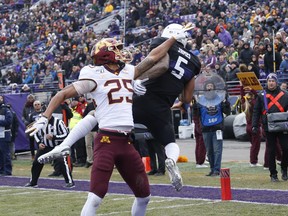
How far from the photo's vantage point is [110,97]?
7.31 m

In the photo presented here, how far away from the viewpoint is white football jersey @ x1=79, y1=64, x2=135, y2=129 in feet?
24.0

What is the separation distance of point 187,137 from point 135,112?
15.4 m

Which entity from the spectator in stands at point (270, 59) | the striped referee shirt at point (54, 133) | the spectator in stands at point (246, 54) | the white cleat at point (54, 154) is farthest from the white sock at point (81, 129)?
the spectator in stands at point (246, 54)

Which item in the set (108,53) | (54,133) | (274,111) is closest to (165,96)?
(108,53)

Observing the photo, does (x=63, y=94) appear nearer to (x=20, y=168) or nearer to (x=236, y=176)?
(x=236, y=176)

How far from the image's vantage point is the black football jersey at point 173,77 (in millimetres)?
8328

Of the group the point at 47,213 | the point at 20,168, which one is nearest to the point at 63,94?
the point at 47,213

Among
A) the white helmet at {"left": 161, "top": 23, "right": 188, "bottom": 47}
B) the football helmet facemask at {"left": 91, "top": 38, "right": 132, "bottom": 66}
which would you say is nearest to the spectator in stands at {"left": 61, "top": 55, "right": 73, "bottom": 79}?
the white helmet at {"left": 161, "top": 23, "right": 188, "bottom": 47}

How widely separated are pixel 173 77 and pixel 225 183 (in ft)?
8.82

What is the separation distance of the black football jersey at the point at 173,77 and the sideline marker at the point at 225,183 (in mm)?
2412

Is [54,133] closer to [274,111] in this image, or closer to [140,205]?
[274,111]

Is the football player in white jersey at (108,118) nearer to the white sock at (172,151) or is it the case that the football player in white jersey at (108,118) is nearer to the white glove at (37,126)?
the white glove at (37,126)

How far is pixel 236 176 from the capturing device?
14.5m

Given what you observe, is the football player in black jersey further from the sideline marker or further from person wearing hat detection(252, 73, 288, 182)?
person wearing hat detection(252, 73, 288, 182)
